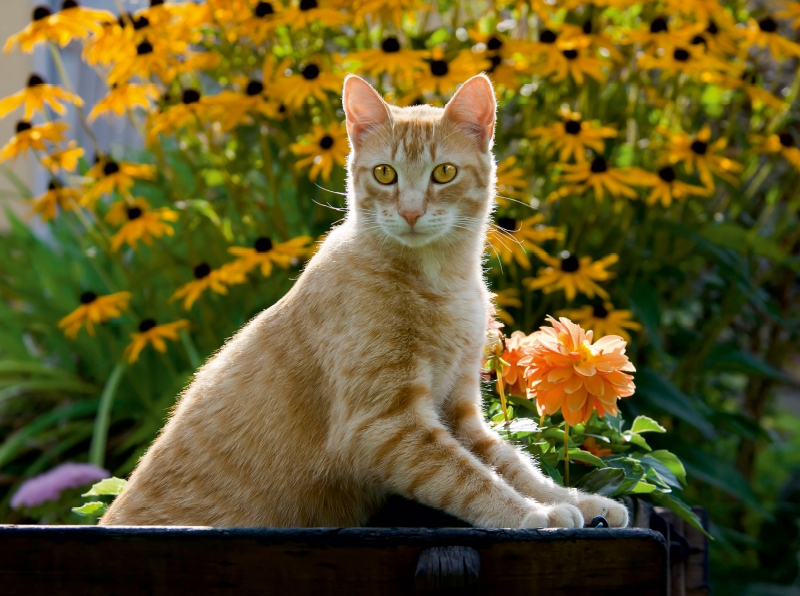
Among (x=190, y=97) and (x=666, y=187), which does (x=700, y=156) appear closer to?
(x=666, y=187)

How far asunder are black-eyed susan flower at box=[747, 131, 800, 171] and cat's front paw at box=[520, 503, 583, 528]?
188cm

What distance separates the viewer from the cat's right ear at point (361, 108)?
1629 millimetres

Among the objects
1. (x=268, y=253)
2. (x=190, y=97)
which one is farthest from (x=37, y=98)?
(x=268, y=253)

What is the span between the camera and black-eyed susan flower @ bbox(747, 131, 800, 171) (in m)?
2.62

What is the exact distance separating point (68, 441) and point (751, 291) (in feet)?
8.51

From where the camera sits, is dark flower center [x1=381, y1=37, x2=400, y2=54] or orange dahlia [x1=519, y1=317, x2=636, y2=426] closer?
orange dahlia [x1=519, y1=317, x2=636, y2=426]

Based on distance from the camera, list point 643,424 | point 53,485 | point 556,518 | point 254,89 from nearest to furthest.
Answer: point 556,518 < point 643,424 < point 53,485 < point 254,89

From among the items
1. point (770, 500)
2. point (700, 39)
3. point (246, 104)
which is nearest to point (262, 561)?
point (246, 104)

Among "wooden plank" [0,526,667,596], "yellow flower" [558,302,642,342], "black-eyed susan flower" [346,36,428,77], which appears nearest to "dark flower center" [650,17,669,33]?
"black-eyed susan flower" [346,36,428,77]

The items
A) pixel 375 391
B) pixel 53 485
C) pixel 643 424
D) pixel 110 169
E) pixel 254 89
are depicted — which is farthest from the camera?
pixel 110 169

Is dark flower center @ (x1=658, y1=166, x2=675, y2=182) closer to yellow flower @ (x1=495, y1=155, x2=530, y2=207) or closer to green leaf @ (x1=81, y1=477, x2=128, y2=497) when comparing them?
yellow flower @ (x1=495, y1=155, x2=530, y2=207)

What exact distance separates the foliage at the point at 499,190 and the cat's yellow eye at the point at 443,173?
2.64ft

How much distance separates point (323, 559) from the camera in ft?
3.59

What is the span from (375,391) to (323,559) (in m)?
0.33
